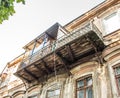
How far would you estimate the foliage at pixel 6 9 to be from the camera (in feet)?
14.9

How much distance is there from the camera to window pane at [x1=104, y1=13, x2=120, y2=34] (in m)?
9.53

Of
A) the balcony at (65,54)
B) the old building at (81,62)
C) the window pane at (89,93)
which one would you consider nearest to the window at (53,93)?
the old building at (81,62)

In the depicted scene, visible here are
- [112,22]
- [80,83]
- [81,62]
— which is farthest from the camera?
[112,22]

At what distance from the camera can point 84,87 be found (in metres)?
8.19

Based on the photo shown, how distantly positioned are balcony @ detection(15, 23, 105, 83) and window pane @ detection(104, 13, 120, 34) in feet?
2.71

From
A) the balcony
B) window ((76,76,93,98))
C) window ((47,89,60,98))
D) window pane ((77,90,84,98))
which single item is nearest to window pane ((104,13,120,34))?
the balcony

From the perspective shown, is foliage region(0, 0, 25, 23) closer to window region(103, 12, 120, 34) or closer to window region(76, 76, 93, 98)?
window region(76, 76, 93, 98)

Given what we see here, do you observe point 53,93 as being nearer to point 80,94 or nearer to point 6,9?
point 80,94

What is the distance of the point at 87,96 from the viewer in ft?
25.6

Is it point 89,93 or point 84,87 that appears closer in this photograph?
point 89,93

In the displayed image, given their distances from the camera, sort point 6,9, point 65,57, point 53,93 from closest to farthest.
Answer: point 6,9
point 65,57
point 53,93

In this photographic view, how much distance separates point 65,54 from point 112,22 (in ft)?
11.3

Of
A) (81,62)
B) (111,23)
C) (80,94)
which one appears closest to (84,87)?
(80,94)

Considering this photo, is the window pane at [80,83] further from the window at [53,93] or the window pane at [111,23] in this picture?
the window pane at [111,23]
